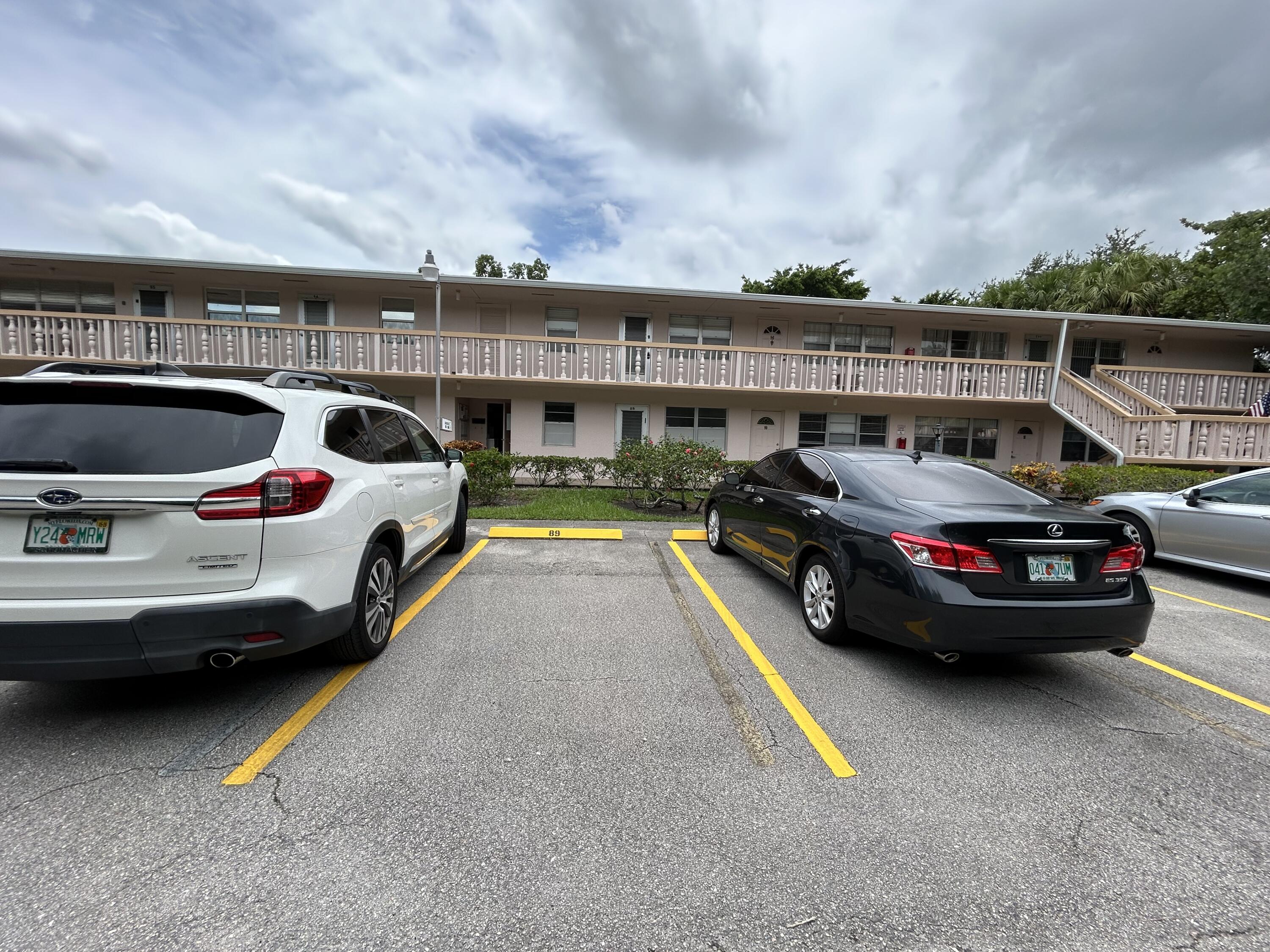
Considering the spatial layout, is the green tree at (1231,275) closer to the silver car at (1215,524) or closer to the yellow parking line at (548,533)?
the silver car at (1215,524)

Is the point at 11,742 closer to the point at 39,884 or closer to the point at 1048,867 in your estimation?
the point at 39,884

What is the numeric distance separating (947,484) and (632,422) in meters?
11.4

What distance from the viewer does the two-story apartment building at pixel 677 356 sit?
12.4 m

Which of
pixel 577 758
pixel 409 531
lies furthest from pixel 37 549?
pixel 577 758

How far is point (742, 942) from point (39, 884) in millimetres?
2341

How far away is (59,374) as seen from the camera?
Answer: 2758mm

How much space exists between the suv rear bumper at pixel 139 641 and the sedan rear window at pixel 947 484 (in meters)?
3.95

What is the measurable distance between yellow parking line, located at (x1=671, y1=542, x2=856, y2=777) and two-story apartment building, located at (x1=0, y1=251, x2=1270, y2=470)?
920 cm

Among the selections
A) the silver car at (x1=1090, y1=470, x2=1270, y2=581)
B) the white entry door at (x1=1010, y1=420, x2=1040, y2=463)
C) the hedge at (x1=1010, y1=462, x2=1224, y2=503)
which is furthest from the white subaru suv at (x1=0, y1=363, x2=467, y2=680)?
the white entry door at (x1=1010, y1=420, x2=1040, y2=463)

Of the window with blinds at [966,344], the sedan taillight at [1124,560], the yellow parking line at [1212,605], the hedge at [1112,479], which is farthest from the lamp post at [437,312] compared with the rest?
the window with blinds at [966,344]

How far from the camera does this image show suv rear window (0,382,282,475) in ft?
8.09

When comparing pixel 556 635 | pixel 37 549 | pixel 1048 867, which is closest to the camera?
pixel 1048 867

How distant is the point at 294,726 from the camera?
111 inches

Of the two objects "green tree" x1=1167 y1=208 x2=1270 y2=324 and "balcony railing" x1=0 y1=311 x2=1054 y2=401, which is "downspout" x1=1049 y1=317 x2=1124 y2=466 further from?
"green tree" x1=1167 y1=208 x2=1270 y2=324
